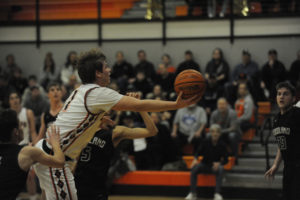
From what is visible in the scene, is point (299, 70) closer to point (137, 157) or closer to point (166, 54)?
point (166, 54)

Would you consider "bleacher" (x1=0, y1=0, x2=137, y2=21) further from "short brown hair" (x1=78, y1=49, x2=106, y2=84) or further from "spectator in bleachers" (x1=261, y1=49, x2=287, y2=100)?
"short brown hair" (x1=78, y1=49, x2=106, y2=84)

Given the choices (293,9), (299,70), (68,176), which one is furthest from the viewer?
(293,9)

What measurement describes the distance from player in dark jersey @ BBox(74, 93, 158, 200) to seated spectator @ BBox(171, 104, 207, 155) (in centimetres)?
Result: 556

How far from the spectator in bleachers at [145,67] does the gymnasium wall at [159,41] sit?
35.6 inches

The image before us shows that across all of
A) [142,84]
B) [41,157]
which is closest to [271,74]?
[142,84]

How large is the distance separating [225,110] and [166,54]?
392 cm

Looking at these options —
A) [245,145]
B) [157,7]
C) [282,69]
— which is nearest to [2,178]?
[157,7]

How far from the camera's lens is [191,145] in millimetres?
11000

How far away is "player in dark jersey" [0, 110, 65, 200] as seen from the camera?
13.0ft

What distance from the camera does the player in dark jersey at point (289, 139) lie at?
572 cm

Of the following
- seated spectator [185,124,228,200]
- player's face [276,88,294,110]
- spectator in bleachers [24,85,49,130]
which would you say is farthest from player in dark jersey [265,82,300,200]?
spectator in bleachers [24,85,49,130]

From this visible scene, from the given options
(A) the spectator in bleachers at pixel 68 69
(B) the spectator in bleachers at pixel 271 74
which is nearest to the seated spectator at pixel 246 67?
(B) the spectator in bleachers at pixel 271 74

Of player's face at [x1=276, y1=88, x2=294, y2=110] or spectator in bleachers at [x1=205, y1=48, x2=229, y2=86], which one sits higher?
spectator in bleachers at [x1=205, y1=48, x2=229, y2=86]

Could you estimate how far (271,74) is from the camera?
12.2 m
